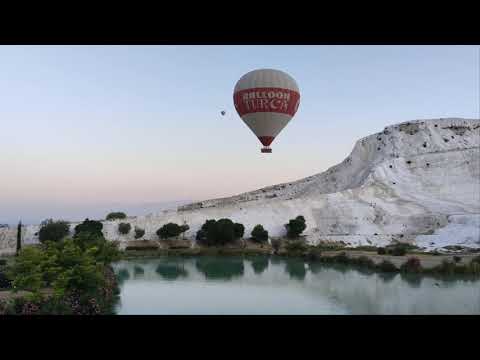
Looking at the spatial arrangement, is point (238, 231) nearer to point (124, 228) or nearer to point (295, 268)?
point (124, 228)

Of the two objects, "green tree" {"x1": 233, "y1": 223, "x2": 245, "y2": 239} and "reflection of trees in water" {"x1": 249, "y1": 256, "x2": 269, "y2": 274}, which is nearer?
"reflection of trees in water" {"x1": 249, "y1": 256, "x2": 269, "y2": 274}

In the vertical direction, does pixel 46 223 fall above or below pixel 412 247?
above

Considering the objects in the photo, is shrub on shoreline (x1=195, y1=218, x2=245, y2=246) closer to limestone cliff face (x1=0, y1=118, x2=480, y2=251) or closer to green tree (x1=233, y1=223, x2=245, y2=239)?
green tree (x1=233, y1=223, x2=245, y2=239)

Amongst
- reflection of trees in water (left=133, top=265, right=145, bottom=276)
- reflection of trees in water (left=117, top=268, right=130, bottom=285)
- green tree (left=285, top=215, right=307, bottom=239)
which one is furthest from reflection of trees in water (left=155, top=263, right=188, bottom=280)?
green tree (left=285, top=215, right=307, bottom=239)
